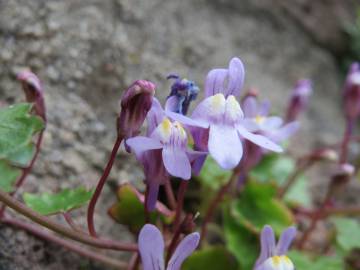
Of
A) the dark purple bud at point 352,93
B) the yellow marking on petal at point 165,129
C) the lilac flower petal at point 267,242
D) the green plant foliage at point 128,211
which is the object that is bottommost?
the green plant foliage at point 128,211

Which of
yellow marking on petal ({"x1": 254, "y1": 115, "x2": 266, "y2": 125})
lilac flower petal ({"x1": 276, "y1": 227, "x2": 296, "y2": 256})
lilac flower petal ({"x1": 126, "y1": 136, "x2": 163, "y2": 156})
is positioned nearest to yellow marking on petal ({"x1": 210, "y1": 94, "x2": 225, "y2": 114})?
lilac flower petal ({"x1": 126, "y1": 136, "x2": 163, "y2": 156})

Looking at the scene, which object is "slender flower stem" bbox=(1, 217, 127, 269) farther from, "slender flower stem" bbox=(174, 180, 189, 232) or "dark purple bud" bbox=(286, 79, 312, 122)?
"dark purple bud" bbox=(286, 79, 312, 122)

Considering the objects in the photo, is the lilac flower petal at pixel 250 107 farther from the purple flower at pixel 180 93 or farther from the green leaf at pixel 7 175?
the green leaf at pixel 7 175

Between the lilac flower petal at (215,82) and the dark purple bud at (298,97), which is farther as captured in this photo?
the dark purple bud at (298,97)

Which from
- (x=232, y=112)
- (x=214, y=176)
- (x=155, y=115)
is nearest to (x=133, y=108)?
(x=155, y=115)

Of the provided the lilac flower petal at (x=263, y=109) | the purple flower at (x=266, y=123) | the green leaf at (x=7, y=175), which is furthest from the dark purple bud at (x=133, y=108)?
the lilac flower petal at (x=263, y=109)

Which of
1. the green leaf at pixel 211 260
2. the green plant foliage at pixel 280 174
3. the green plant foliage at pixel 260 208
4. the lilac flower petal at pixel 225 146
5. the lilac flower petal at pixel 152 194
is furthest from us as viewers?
the green plant foliage at pixel 280 174
